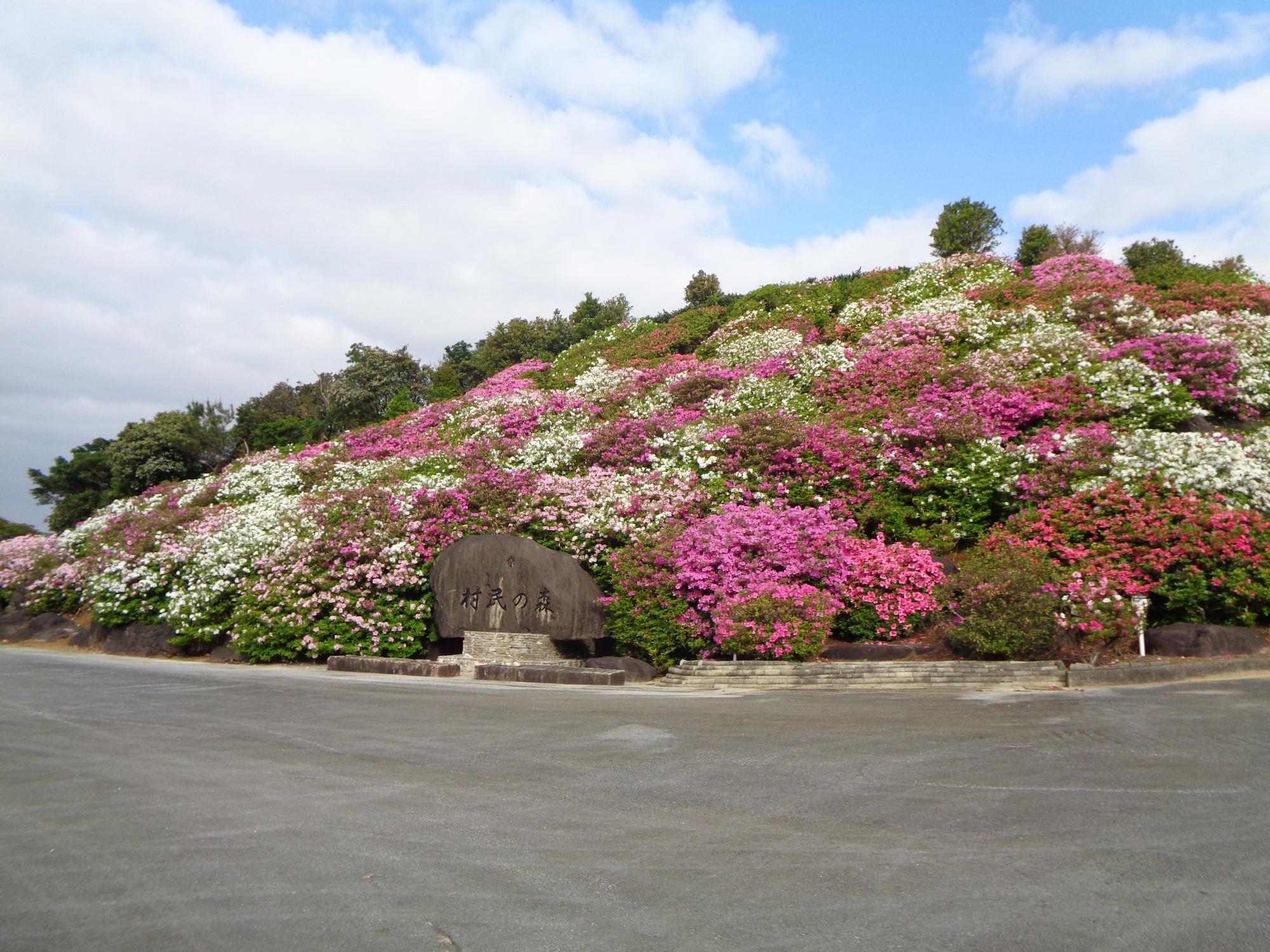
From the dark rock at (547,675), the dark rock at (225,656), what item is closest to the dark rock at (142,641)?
the dark rock at (225,656)

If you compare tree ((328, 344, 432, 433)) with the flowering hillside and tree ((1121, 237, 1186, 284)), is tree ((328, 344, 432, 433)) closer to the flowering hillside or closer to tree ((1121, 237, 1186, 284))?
the flowering hillside

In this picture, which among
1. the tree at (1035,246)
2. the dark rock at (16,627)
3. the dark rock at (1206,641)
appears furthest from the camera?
the tree at (1035,246)

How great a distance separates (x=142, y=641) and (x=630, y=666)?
1398 cm

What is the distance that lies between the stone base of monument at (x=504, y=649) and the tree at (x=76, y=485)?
35.3 metres

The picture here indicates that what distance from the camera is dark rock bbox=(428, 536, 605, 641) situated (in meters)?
15.2

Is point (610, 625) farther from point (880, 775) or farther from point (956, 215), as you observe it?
point (956, 215)

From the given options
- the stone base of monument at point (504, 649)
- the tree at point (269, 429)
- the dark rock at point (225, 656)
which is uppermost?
the tree at point (269, 429)

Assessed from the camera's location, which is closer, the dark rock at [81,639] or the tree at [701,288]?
the dark rock at [81,639]

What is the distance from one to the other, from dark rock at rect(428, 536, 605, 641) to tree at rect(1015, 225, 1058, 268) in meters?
32.0

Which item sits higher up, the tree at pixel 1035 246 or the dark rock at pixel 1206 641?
the tree at pixel 1035 246

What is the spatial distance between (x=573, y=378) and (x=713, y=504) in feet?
53.9

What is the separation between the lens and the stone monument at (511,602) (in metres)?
15.1

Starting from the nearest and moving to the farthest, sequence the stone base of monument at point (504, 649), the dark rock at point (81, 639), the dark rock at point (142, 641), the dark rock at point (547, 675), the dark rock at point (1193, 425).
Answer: the dark rock at point (547, 675), the stone base of monument at point (504, 649), the dark rock at point (1193, 425), the dark rock at point (142, 641), the dark rock at point (81, 639)

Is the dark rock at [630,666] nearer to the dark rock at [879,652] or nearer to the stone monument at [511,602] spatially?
the stone monument at [511,602]
